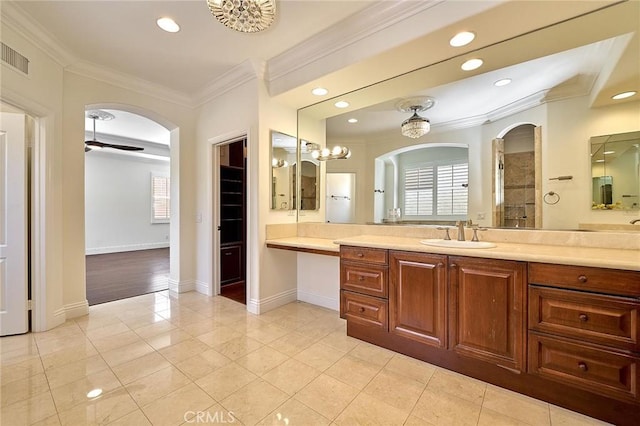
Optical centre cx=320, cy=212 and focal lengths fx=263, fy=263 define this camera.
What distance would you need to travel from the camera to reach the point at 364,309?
7.39 ft

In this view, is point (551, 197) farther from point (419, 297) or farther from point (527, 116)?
point (419, 297)

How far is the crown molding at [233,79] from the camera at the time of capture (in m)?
2.87

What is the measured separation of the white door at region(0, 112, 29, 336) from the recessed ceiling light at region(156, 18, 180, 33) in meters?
1.61

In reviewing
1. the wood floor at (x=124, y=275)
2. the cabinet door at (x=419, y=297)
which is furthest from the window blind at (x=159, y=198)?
the cabinet door at (x=419, y=297)

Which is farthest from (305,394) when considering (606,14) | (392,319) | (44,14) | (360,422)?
(44,14)

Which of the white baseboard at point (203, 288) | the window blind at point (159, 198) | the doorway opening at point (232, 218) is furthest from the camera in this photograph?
the window blind at point (159, 198)

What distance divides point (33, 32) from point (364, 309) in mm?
3779

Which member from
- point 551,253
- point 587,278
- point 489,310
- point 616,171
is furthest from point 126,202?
point 616,171

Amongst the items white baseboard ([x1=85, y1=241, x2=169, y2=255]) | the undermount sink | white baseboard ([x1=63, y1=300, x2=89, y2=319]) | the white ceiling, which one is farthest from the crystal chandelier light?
white baseboard ([x1=85, y1=241, x2=169, y2=255])

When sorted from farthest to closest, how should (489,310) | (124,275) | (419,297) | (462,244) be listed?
(124,275) < (462,244) < (419,297) < (489,310)

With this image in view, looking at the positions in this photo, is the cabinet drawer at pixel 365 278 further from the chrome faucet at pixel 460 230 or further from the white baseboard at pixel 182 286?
the white baseboard at pixel 182 286

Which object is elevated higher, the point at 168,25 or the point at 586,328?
the point at 168,25

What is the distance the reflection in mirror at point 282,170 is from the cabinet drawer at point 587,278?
8.01 ft

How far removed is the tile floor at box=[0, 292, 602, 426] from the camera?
1.48 meters
